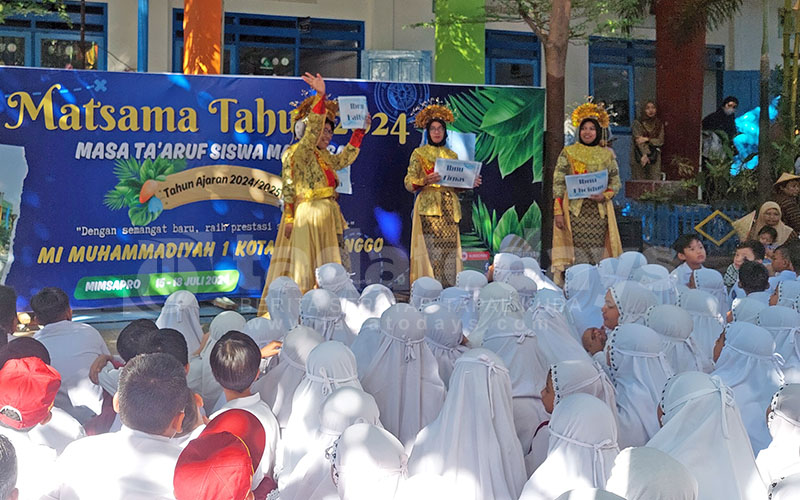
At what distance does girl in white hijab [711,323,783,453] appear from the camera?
150 inches

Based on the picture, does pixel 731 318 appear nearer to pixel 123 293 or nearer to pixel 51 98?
pixel 123 293

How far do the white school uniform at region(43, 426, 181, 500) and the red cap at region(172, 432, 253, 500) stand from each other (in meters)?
0.37

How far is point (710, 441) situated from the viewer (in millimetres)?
2908

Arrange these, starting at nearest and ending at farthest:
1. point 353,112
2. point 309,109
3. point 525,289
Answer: point 525,289
point 309,109
point 353,112

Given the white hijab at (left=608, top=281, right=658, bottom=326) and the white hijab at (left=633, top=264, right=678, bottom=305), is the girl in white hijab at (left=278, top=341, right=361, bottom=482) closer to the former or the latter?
the white hijab at (left=608, top=281, right=658, bottom=326)

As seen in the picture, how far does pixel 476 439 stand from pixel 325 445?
49 centimetres

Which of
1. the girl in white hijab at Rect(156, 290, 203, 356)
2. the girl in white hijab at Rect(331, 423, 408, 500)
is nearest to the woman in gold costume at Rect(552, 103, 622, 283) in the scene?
the girl in white hijab at Rect(156, 290, 203, 356)

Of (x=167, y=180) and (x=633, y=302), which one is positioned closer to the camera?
(x=633, y=302)

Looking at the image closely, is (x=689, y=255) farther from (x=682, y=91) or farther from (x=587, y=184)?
(x=682, y=91)

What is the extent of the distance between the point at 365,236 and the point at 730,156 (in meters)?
5.18

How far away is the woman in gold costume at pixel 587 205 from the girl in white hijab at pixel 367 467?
5.41 m

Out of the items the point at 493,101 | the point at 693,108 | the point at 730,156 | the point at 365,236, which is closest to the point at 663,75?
the point at 693,108

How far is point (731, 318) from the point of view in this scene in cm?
513

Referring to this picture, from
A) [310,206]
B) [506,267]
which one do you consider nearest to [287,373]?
[506,267]
